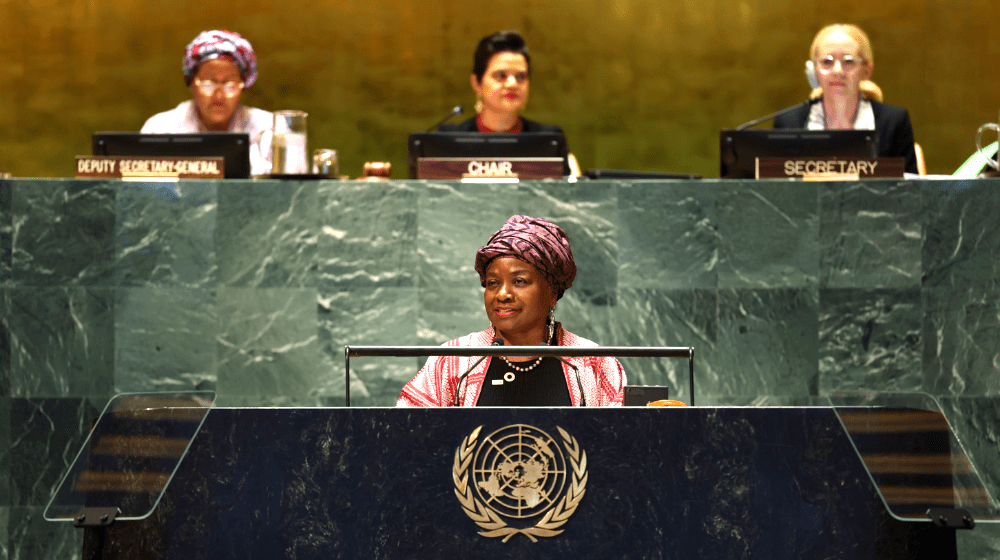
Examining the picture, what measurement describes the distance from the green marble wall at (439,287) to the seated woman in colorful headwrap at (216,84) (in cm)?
94

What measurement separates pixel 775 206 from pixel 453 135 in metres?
1.13

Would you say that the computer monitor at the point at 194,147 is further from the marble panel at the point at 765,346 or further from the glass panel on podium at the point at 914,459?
the glass panel on podium at the point at 914,459

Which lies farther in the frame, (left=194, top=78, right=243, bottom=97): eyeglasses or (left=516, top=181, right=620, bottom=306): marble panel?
(left=194, top=78, right=243, bottom=97): eyeglasses

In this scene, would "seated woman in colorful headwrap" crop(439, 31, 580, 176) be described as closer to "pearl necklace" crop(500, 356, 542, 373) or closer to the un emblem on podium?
"pearl necklace" crop(500, 356, 542, 373)

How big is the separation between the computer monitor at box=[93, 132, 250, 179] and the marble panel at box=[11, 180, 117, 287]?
27 cm

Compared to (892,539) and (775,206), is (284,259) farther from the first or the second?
(892,539)

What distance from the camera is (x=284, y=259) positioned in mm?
3316

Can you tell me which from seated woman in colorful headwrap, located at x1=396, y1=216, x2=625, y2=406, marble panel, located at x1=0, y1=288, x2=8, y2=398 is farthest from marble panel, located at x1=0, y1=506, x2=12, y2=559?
seated woman in colorful headwrap, located at x1=396, y1=216, x2=625, y2=406

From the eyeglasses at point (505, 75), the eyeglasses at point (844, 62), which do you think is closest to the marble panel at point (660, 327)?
the eyeglasses at point (844, 62)

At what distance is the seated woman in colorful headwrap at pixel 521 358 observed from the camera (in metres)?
2.32

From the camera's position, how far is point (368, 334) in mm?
3312

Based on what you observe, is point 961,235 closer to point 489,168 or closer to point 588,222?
point 588,222

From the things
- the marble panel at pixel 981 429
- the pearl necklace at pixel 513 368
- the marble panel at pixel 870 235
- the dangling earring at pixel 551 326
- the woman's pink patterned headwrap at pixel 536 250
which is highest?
the marble panel at pixel 870 235

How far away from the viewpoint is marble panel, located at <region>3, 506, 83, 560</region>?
3076 mm
